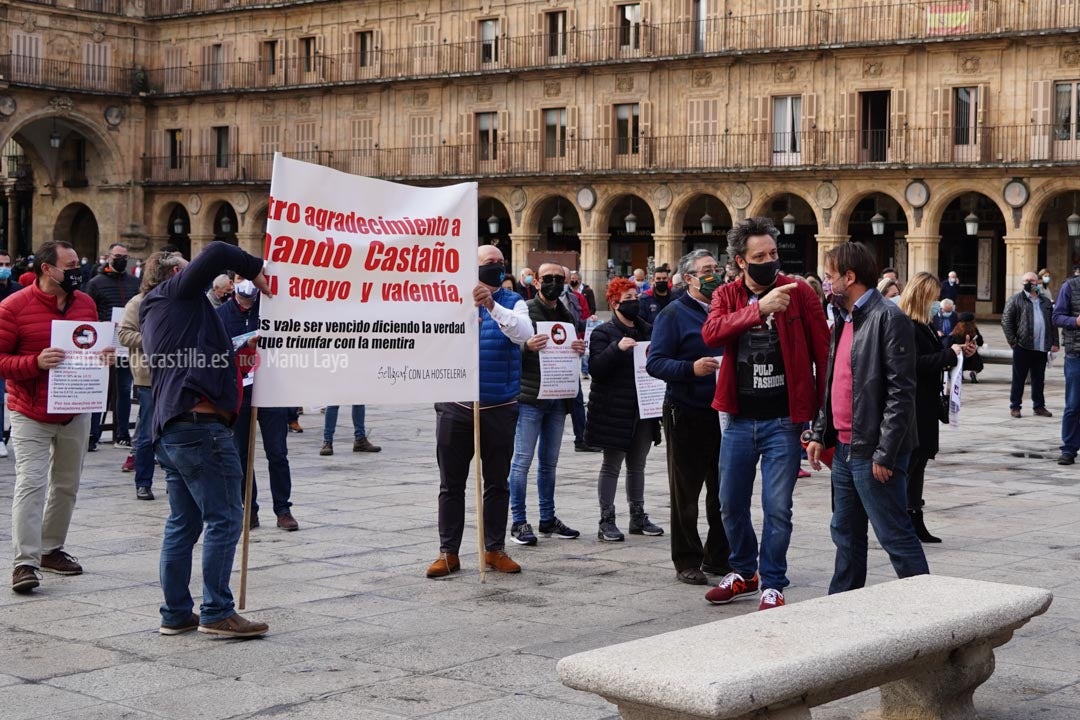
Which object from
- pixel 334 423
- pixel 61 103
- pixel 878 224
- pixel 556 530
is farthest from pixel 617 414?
pixel 61 103

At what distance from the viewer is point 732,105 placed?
37250 mm

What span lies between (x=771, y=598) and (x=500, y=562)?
5.47 ft

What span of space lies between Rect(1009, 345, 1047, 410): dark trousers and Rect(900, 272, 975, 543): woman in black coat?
25.9ft

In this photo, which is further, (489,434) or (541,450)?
(541,450)

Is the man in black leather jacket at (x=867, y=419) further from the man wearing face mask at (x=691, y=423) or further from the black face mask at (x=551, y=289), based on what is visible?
the black face mask at (x=551, y=289)

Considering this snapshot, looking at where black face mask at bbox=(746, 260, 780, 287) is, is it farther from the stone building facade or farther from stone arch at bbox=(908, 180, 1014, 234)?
stone arch at bbox=(908, 180, 1014, 234)

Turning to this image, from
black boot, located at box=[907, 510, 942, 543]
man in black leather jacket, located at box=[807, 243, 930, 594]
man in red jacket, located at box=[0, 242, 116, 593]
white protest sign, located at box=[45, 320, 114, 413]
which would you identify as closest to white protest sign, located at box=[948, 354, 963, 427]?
black boot, located at box=[907, 510, 942, 543]

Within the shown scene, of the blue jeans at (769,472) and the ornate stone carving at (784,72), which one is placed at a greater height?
the ornate stone carving at (784,72)

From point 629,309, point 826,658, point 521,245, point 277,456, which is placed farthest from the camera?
point 521,245

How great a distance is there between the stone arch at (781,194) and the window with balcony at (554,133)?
17.0 ft

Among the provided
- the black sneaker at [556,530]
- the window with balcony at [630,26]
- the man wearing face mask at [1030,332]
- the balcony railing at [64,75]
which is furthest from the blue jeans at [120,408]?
the balcony railing at [64,75]

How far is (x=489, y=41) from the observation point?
1618 inches

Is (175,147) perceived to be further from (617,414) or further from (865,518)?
(865,518)

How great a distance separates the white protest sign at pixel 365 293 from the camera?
701cm
